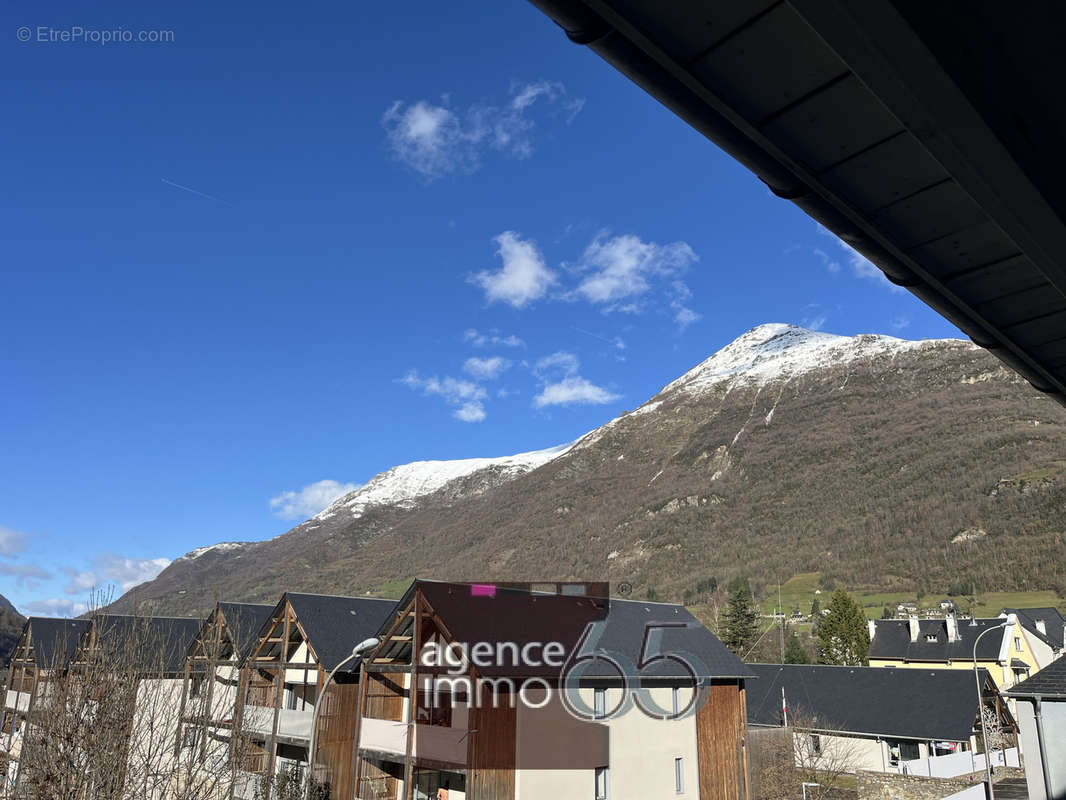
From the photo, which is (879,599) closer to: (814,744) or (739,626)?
(739,626)

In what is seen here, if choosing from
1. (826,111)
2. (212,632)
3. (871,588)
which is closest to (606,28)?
(826,111)

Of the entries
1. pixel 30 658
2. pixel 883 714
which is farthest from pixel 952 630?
pixel 30 658

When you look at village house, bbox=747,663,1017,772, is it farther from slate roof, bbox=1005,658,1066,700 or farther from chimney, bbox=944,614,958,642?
chimney, bbox=944,614,958,642

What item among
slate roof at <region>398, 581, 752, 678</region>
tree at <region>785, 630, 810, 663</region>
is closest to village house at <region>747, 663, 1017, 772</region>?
slate roof at <region>398, 581, 752, 678</region>

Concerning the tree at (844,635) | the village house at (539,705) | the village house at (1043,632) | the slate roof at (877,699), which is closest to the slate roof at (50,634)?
the village house at (539,705)

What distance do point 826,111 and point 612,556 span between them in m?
133

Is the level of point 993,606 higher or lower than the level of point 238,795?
higher

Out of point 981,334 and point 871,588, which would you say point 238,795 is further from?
point 871,588

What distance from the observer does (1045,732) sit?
23719 mm

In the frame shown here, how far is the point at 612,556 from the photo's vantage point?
432 feet

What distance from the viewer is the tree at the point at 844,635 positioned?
64875 millimetres

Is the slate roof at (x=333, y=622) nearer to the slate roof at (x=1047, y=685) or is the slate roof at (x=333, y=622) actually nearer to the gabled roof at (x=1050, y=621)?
the slate roof at (x=1047, y=685)

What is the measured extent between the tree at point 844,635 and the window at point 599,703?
50.1m

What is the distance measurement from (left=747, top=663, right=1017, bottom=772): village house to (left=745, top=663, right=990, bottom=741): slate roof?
5 centimetres
